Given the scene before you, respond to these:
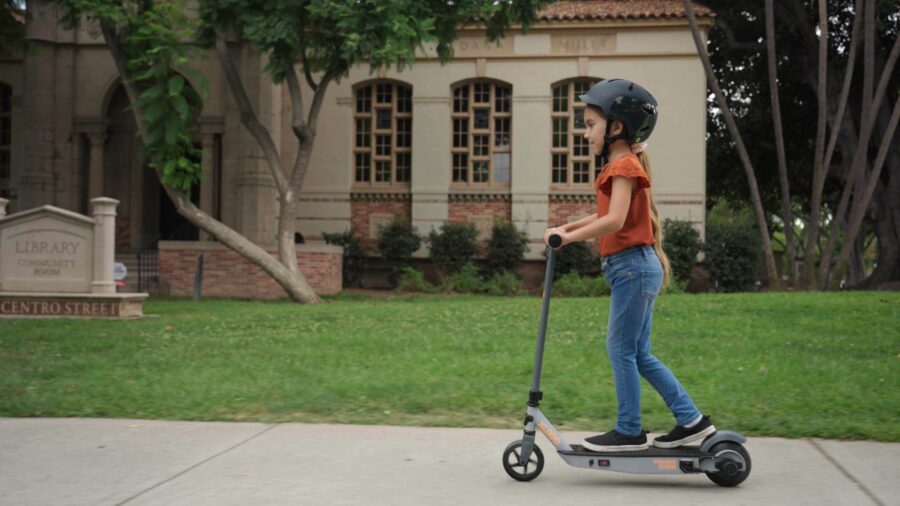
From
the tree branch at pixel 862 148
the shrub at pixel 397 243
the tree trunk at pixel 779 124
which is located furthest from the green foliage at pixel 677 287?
the shrub at pixel 397 243

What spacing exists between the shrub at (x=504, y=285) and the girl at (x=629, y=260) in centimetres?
1831

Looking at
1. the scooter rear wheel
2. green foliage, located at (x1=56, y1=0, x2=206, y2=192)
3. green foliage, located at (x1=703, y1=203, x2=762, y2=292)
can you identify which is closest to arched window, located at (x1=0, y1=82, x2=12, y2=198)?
green foliage, located at (x1=56, y1=0, x2=206, y2=192)

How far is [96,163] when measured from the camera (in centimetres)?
2405

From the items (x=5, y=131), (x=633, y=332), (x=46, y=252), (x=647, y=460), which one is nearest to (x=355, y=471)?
(x=647, y=460)

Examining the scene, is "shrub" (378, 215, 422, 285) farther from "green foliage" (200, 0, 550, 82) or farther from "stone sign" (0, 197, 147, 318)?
"stone sign" (0, 197, 147, 318)

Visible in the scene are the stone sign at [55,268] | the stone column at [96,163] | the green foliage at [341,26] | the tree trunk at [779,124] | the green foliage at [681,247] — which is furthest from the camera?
the stone column at [96,163]

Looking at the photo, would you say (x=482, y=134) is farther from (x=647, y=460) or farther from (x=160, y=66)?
(x=647, y=460)

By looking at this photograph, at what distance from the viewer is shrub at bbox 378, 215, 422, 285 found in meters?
24.6

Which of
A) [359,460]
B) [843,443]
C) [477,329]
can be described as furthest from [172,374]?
[843,443]

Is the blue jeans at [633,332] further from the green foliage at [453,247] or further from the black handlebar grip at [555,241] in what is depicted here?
the green foliage at [453,247]

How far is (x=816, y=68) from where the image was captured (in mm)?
25812

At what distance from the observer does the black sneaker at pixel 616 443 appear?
4.68m

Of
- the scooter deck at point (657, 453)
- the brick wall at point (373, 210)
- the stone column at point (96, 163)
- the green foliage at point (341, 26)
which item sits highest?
the green foliage at point (341, 26)

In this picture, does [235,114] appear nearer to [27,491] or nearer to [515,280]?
[515,280]
